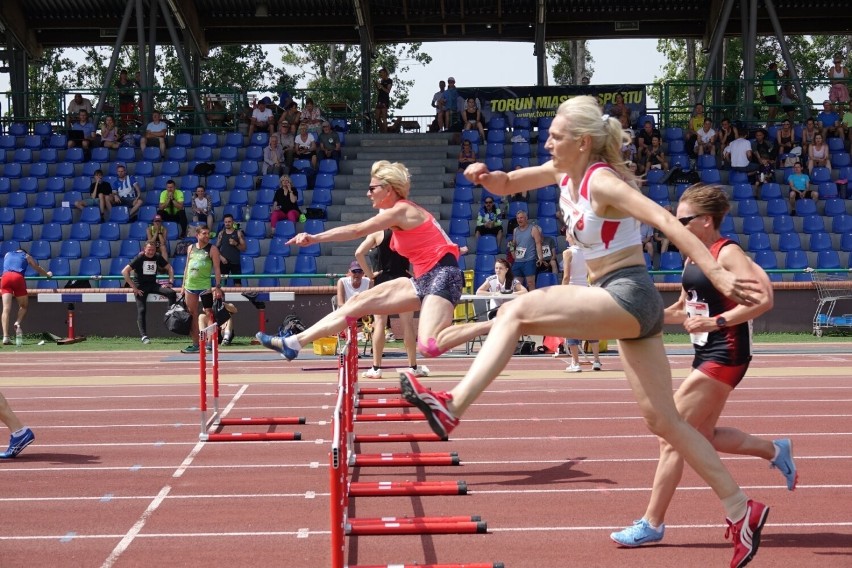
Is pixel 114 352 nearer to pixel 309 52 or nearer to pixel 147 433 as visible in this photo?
pixel 147 433

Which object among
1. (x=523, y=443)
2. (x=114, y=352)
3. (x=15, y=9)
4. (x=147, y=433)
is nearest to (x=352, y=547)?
(x=523, y=443)

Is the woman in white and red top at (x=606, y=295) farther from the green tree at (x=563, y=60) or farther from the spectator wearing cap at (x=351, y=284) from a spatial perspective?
the green tree at (x=563, y=60)

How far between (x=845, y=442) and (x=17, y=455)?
282 inches

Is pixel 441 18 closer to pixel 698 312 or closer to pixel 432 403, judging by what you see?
pixel 698 312

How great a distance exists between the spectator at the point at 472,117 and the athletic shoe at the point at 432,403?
22.8 meters

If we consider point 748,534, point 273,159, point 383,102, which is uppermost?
point 383,102

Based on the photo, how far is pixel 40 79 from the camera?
197 feet

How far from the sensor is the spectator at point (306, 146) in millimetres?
25839

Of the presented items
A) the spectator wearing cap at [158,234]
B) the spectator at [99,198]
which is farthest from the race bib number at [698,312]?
the spectator at [99,198]

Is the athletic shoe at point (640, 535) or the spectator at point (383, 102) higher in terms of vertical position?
the spectator at point (383, 102)

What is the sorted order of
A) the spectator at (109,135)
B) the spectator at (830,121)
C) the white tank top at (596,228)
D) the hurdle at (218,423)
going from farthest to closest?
the spectator at (109,135) < the spectator at (830,121) < the hurdle at (218,423) < the white tank top at (596,228)

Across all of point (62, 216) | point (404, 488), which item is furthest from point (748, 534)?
point (62, 216)

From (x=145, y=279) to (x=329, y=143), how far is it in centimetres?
802

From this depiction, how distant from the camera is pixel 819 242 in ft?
74.3
